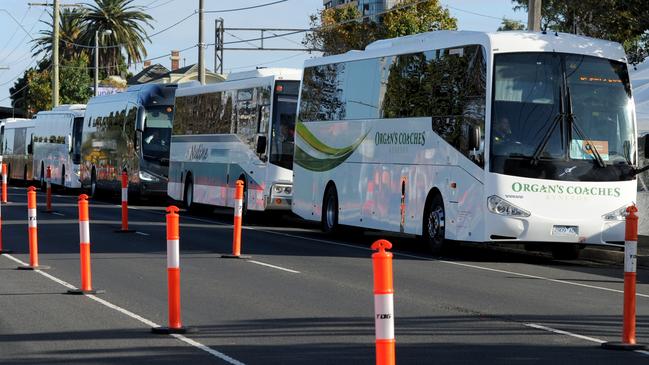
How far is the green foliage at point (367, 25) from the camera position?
A: 60.4 metres

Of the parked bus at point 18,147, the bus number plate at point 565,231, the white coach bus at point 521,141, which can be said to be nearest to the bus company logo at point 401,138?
the white coach bus at point 521,141

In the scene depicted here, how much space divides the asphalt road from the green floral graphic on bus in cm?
228

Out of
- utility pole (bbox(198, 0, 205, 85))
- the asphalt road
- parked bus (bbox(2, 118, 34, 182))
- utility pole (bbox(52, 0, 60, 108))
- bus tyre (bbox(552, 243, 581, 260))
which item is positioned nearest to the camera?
the asphalt road

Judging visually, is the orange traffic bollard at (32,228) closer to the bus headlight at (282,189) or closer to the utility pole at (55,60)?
the bus headlight at (282,189)

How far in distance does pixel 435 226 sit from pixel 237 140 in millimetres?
11421

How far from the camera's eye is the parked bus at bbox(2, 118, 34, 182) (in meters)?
62.2

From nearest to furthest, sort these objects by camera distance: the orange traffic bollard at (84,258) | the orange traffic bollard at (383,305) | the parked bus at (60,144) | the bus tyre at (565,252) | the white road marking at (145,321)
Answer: the orange traffic bollard at (383,305)
the white road marking at (145,321)
the orange traffic bollard at (84,258)
the bus tyre at (565,252)
the parked bus at (60,144)

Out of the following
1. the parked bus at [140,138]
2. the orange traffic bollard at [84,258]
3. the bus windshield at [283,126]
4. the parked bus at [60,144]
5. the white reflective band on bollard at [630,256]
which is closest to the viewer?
the white reflective band on bollard at [630,256]

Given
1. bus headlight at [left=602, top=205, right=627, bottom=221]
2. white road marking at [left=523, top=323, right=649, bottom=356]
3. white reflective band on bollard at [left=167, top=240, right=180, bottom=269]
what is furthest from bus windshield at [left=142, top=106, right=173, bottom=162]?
white road marking at [left=523, top=323, right=649, bottom=356]

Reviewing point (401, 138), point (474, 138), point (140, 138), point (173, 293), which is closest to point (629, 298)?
point (173, 293)

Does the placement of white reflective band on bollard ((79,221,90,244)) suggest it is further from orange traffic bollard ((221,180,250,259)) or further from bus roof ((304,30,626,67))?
bus roof ((304,30,626,67))

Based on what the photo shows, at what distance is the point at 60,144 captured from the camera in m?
54.4

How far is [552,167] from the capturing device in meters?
20.2

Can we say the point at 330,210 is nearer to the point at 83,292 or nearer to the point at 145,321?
the point at 83,292
